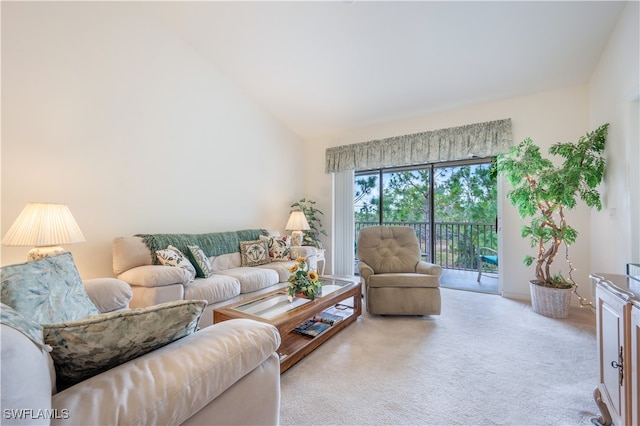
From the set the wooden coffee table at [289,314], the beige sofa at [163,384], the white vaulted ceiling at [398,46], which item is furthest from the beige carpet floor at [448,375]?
the white vaulted ceiling at [398,46]

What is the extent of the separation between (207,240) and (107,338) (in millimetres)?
2553

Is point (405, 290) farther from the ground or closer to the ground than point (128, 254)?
closer to the ground

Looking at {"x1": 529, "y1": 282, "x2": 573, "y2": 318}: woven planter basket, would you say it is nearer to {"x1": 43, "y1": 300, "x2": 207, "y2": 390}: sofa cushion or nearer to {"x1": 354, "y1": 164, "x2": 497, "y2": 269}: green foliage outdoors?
{"x1": 354, "y1": 164, "x2": 497, "y2": 269}: green foliage outdoors

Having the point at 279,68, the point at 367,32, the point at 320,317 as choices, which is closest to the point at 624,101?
the point at 367,32

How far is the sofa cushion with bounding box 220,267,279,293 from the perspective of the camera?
2.74 metres

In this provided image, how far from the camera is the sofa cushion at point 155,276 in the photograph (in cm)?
218

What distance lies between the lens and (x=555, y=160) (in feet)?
10.6

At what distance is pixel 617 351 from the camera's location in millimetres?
1162

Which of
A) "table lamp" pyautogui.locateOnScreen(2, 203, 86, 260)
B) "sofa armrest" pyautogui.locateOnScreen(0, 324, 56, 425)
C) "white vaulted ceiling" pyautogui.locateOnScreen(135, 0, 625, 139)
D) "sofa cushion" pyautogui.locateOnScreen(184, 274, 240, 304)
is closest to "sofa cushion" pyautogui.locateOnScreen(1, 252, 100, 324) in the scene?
"sofa armrest" pyautogui.locateOnScreen(0, 324, 56, 425)

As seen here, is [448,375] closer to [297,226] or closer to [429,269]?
[429,269]

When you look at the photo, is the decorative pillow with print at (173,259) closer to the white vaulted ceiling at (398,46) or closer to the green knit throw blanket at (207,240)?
the green knit throw blanket at (207,240)

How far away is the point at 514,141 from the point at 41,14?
16.4ft

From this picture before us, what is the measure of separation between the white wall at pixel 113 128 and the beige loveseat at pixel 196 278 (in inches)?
13.5

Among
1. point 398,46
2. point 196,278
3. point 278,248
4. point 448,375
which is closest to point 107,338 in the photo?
point 448,375
